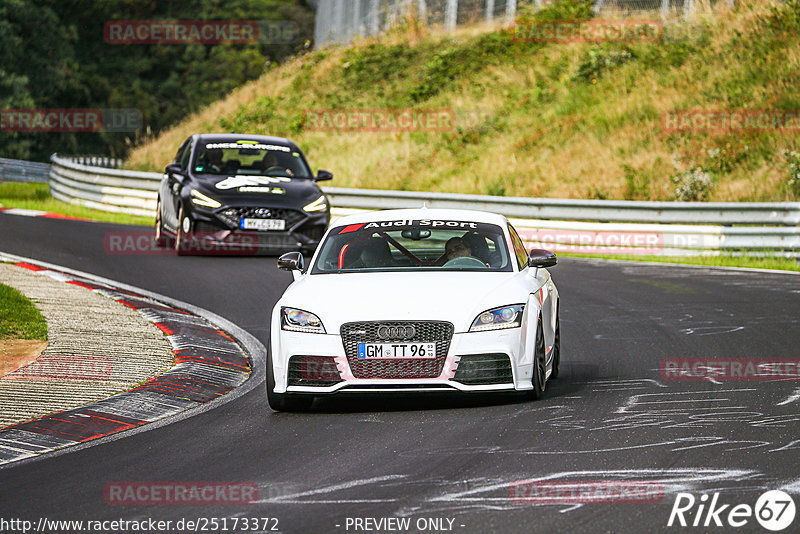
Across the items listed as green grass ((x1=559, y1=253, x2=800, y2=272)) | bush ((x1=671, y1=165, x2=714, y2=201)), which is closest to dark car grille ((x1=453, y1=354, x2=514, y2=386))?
green grass ((x1=559, y1=253, x2=800, y2=272))

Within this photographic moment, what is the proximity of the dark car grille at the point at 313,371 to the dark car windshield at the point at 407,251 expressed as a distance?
1153mm

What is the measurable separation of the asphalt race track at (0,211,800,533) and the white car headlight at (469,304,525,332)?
564mm

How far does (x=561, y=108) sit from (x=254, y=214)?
14.9 metres

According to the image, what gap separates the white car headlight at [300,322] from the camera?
890cm

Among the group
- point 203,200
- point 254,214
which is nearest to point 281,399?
point 254,214

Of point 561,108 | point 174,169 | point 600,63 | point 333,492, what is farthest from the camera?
point 600,63

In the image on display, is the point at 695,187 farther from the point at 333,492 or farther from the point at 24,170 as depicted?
the point at 24,170

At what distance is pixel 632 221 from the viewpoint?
21.8 metres

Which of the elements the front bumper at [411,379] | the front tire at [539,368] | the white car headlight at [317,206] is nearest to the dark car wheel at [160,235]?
the white car headlight at [317,206]

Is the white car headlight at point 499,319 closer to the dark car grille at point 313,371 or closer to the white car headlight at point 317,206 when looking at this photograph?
the dark car grille at point 313,371

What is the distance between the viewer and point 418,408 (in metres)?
9.13

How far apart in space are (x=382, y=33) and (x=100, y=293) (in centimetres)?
2932

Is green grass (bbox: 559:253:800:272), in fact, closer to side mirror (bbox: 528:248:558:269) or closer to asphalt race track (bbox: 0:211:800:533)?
asphalt race track (bbox: 0:211:800:533)

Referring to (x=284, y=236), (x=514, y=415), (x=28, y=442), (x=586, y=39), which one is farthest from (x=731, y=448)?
(x=586, y=39)
